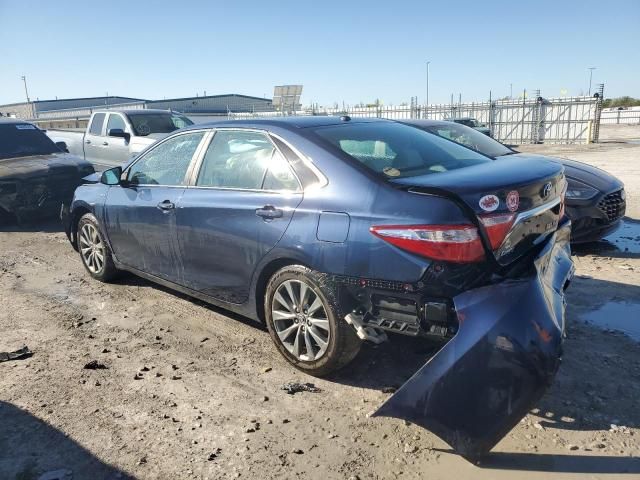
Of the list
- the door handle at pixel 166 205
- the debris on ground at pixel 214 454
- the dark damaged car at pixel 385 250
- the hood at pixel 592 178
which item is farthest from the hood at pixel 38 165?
the hood at pixel 592 178

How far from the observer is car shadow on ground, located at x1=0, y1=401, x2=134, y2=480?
2668 millimetres

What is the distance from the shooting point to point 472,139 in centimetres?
748

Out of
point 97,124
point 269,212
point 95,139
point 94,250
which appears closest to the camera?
point 269,212

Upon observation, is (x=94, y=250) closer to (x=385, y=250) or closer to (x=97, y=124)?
(x=385, y=250)

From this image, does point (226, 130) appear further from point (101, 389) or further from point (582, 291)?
point (582, 291)

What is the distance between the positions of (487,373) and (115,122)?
34.0ft

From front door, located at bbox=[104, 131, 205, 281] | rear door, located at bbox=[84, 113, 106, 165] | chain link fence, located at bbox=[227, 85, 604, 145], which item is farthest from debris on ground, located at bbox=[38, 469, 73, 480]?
chain link fence, located at bbox=[227, 85, 604, 145]

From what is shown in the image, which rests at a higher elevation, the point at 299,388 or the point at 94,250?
the point at 94,250

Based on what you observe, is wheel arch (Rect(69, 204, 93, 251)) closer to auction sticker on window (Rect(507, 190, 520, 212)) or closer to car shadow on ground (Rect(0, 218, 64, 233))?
car shadow on ground (Rect(0, 218, 64, 233))

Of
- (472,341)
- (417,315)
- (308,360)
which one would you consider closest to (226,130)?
(308,360)

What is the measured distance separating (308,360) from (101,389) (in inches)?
54.9

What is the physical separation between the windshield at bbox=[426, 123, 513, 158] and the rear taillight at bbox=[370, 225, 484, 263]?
4.28 m

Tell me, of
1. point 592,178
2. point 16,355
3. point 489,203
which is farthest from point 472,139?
point 16,355

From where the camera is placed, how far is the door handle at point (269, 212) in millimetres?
3514
